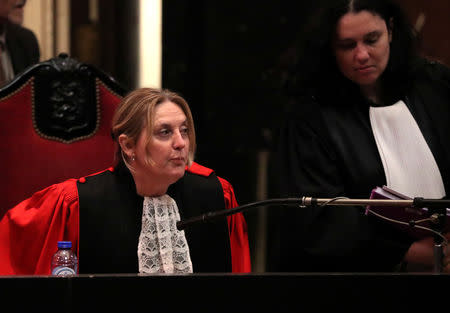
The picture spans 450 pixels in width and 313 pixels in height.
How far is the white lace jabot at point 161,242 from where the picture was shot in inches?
100

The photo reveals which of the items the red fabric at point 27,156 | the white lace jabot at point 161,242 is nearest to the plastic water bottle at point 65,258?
the white lace jabot at point 161,242

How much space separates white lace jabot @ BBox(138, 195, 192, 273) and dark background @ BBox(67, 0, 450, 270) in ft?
5.48

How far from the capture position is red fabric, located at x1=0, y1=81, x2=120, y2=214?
2.84m

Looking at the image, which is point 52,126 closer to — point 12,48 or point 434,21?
point 12,48

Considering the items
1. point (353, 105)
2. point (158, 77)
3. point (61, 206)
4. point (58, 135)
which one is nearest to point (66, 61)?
point (58, 135)

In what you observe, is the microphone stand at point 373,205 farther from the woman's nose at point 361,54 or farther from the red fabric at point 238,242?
the woman's nose at point 361,54

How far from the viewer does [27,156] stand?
2.86 metres

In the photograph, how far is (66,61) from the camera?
2.93 m

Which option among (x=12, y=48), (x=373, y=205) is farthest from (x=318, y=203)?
(x=12, y=48)

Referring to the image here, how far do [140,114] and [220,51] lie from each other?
195cm

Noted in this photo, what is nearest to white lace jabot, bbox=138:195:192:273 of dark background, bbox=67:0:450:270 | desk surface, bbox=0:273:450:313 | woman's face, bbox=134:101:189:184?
woman's face, bbox=134:101:189:184

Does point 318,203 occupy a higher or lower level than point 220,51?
lower

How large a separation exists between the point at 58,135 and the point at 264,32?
1.78 meters

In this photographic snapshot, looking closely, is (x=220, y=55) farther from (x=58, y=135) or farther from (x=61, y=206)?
(x=61, y=206)
